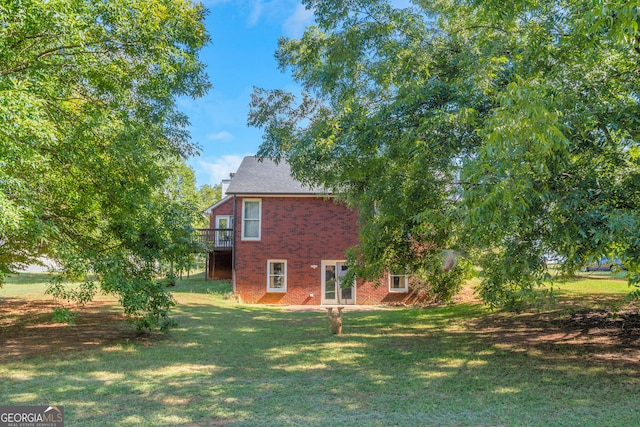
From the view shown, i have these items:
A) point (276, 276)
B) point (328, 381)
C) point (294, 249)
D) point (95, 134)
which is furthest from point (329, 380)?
point (276, 276)

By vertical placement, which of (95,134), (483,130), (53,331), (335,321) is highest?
(95,134)

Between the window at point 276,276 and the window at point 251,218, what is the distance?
144 centimetres

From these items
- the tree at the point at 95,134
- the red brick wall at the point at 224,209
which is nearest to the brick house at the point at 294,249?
the red brick wall at the point at 224,209

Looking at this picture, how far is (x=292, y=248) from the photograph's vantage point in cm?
1944

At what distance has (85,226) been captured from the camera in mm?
9164

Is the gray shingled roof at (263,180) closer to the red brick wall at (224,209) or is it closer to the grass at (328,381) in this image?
the red brick wall at (224,209)

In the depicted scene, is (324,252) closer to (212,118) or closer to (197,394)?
(197,394)

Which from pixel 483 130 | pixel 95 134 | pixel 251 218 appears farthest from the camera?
pixel 251 218

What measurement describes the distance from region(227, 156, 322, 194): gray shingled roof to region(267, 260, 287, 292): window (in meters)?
3.29

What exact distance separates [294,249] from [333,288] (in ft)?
8.31

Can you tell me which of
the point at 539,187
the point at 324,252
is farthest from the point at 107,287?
the point at 324,252

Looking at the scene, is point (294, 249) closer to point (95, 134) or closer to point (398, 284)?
point (398, 284)

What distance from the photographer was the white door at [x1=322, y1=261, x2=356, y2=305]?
19.5 meters

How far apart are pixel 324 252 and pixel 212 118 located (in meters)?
16.4
